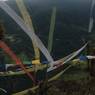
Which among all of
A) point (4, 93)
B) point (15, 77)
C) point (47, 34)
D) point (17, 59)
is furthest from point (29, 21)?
point (4, 93)

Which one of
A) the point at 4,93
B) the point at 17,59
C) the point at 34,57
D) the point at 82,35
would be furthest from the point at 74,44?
the point at 4,93

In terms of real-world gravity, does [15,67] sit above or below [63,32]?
below

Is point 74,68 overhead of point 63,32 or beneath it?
beneath

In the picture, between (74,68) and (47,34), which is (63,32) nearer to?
(47,34)

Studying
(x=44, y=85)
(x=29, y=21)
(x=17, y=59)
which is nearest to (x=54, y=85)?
(x=44, y=85)

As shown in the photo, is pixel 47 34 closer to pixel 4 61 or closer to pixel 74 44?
pixel 74 44

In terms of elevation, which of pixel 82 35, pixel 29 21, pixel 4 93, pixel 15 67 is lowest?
pixel 4 93

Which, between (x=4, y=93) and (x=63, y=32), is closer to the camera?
(x=4, y=93)

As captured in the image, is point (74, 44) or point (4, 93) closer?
point (4, 93)
